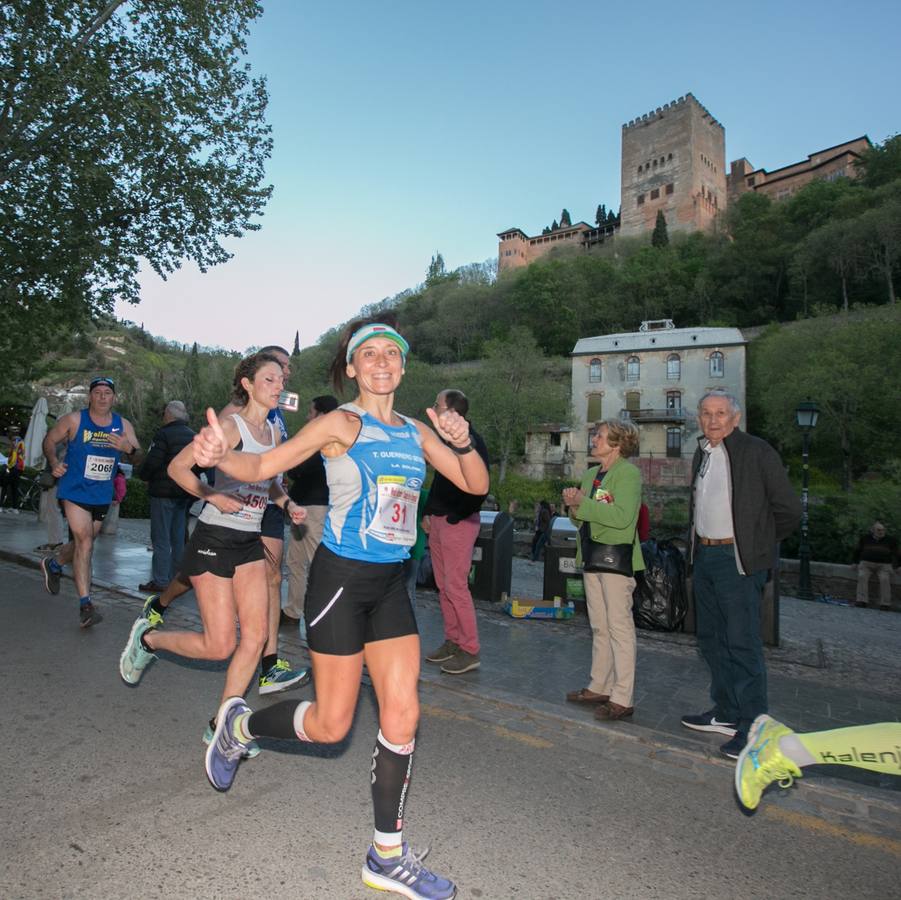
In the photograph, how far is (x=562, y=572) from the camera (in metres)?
8.32

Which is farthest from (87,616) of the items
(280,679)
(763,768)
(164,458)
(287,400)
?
(763,768)

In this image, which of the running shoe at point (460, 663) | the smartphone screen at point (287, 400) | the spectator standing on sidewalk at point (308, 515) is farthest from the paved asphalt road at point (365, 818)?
the spectator standing on sidewalk at point (308, 515)

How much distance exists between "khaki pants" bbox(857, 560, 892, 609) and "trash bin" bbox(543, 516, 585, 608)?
10.2 m

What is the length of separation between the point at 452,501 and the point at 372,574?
295cm

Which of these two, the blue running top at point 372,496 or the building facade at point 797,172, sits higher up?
the building facade at point 797,172

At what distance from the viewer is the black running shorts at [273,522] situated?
5398 mm

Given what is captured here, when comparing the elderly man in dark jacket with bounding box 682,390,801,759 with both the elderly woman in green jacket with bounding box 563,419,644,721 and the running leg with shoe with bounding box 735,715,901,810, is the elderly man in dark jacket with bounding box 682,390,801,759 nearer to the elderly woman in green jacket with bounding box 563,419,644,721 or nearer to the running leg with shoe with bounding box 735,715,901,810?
the elderly woman in green jacket with bounding box 563,419,644,721

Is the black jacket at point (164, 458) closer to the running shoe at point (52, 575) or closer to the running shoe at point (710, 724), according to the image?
the running shoe at point (52, 575)

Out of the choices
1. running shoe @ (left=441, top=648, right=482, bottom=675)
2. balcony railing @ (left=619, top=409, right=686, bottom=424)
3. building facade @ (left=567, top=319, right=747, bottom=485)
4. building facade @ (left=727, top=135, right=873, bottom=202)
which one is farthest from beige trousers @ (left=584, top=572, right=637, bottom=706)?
building facade @ (left=727, top=135, right=873, bottom=202)

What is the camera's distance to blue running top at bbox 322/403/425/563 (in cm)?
262

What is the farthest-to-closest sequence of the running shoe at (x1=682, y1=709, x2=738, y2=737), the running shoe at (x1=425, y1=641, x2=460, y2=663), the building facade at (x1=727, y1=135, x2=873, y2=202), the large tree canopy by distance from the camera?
1. the building facade at (x1=727, y1=135, x2=873, y2=202)
2. the large tree canopy
3. the running shoe at (x1=425, y1=641, x2=460, y2=663)
4. the running shoe at (x1=682, y1=709, x2=738, y2=737)

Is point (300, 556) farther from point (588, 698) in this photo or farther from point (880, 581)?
point (880, 581)

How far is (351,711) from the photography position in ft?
8.57

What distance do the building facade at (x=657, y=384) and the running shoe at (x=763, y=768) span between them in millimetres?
51161
